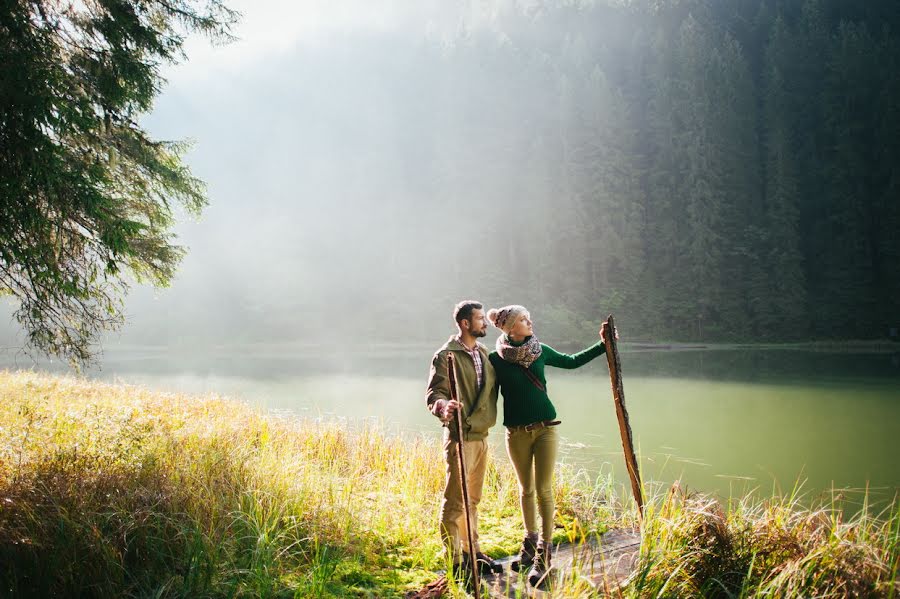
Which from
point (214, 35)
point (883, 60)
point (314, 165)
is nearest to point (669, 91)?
point (883, 60)

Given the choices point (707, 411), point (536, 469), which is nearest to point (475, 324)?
point (536, 469)

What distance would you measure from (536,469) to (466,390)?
2.24 feet

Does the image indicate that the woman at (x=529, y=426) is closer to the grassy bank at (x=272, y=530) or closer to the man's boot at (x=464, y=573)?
the man's boot at (x=464, y=573)

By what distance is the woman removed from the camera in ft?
10.5

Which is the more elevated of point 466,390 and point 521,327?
point 521,327

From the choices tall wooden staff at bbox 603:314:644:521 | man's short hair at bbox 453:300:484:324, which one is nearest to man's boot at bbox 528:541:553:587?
tall wooden staff at bbox 603:314:644:521

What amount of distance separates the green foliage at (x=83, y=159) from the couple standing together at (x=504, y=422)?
3201 mm

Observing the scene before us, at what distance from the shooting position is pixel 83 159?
197 inches

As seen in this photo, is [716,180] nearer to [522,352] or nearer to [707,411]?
[707,411]

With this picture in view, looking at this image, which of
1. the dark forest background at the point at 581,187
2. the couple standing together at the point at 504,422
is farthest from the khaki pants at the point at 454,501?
the dark forest background at the point at 581,187

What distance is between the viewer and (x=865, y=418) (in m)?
11.9

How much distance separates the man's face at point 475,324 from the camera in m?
3.22

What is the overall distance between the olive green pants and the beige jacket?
0.25m

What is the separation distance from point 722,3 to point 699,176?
155 feet
